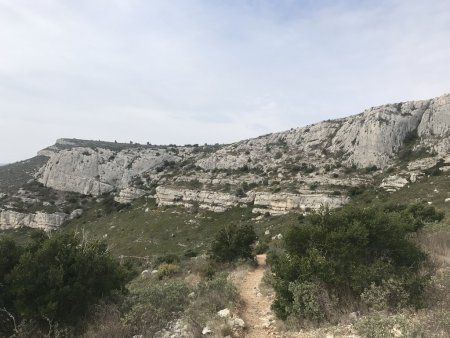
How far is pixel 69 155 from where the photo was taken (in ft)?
306

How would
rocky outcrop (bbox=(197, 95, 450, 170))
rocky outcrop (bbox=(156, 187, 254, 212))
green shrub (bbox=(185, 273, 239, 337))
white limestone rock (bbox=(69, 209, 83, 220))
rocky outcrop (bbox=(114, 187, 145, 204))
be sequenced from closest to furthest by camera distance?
1. green shrub (bbox=(185, 273, 239, 337))
2. rocky outcrop (bbox=(156, 187, 254, 212))
3. rocky outcrop (bbox=(197, 95, 450, 170))
4. white limestone rock (bbox=(69, 209, 83, 220))
5. rocky outcrop (bbox=(114, 187, 145, 204))

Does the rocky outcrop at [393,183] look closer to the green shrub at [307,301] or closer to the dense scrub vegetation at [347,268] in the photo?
the dense scrub vegetation at [347,268]

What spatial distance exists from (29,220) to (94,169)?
2335 cm

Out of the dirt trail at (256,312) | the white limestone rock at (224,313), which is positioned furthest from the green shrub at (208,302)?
the dirt trail at (256,312)

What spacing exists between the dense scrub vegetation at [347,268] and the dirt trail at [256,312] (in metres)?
0.54

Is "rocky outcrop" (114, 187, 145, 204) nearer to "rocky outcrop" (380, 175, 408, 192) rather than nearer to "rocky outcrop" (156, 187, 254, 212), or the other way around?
"rocky outcrop" (156, 187, 254, 212)

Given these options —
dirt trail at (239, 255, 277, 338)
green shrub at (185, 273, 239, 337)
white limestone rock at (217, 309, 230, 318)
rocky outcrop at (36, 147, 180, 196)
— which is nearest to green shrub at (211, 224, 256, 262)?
dirt trail at (239, 255, 277, 338)

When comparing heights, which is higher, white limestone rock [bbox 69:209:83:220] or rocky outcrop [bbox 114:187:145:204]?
rocky outcrop [bbox 114:187:145:204]

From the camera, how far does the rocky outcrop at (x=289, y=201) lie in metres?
49.6

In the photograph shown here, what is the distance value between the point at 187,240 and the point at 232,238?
26872 mm

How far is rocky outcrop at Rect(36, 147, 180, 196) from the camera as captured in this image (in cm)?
8681

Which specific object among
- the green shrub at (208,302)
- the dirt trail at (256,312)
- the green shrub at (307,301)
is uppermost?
the green shrub at (307,301)

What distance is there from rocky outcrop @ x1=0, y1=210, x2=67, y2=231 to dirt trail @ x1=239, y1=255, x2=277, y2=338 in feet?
211

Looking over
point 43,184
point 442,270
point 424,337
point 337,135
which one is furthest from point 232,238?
point 43,184
